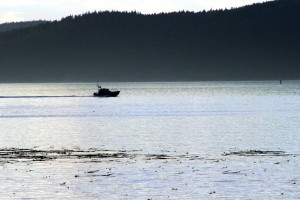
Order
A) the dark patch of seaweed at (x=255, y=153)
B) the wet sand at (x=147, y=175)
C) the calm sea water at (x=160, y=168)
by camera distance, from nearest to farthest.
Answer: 1. the wet sand at (x=147, y=175)
2. the calm sea water at (x=160, y=168)
3. the dark patch of seaweed at (x=255, y=153)

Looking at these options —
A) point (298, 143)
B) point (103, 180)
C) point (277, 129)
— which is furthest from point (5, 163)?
point (277, 129)

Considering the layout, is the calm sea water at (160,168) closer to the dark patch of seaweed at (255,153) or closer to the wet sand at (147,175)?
the wet sand at (147,175)

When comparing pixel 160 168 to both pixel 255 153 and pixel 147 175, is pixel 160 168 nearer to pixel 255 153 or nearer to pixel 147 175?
pixel 147 175

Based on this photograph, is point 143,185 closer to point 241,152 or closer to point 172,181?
point 172,181

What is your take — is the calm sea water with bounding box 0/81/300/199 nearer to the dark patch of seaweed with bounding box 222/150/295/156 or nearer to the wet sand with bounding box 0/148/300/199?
the wet sand with bounding box 0/148/300/199

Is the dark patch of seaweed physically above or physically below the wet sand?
below

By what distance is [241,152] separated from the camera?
7512 cm

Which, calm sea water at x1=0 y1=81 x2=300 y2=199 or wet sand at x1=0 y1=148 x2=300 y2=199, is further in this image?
calm sea water at x1=0 y1=81 x2=300 y2=199

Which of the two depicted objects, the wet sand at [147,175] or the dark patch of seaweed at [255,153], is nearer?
the wet sand at [147,175]

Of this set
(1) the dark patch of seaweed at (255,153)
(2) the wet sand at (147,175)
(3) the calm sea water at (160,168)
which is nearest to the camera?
(2) the wet sand at (147,175)

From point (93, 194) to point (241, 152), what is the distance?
2649 cm

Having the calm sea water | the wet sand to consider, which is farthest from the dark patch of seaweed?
the calm sea water

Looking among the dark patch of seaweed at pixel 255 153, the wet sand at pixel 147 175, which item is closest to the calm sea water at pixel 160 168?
the wet sand at pixel 147 175

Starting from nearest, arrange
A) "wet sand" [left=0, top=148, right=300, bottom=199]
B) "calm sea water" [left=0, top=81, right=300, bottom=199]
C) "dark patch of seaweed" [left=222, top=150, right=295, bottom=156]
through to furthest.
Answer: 1. "wet sand" [left=0, top=148, right=300, bottom=199]
2. "calm sea water" [left=0, top=81, right=300, bottom=199]
3. "dark patch of seaweed" [left=222, top=150, right=295, bottom=156]
